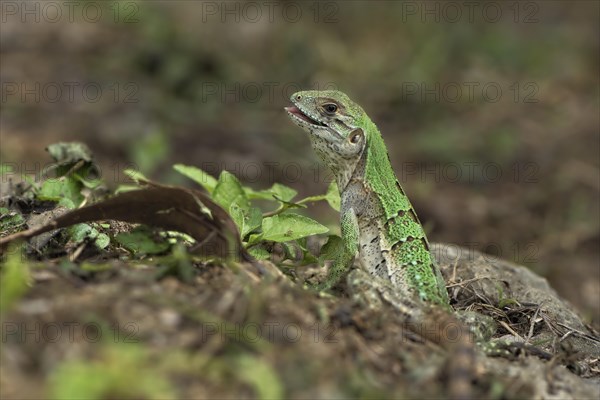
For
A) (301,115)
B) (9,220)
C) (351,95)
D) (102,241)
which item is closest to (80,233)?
(102,241)

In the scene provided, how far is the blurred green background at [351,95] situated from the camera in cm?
1141

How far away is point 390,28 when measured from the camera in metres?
16.9

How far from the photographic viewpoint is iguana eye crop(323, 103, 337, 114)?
5664 mm

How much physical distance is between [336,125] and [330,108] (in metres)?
0.14

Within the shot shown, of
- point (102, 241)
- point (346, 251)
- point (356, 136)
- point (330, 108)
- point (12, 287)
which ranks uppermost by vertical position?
point (330, 108)

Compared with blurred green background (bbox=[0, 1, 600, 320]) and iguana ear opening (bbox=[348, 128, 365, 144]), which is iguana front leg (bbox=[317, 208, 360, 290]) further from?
blurred green background (bbox=[0, 1, 600, 320])

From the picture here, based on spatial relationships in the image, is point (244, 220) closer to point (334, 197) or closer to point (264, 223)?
point (264, 223)

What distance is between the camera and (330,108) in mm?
5672

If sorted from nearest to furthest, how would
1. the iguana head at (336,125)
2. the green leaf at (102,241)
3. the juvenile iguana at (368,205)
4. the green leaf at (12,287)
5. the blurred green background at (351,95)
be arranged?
1. the green leaf at (12,287)
2. the green leaf at (102,241)
3. the juvenile iguana at (368,205)
4. the iguana head at (336,125)
5. the blurred green background at (351,95)

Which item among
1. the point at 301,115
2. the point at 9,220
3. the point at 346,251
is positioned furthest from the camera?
the point at 301,115

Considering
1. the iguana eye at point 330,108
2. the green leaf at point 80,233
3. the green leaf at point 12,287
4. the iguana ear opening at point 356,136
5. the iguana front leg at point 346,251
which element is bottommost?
the iguana front leg at point 346,251

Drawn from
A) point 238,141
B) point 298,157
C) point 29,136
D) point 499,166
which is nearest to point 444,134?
point 499,166

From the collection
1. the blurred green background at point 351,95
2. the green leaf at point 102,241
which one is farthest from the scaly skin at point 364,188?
the blurred green background at point 351,95

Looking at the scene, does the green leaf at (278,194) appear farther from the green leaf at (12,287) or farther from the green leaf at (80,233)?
the green leaf at (12,287)
